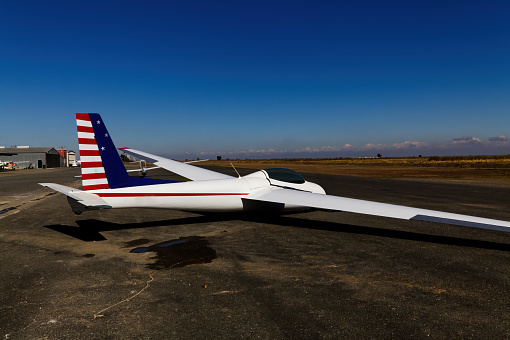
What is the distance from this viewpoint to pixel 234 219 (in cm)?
1073

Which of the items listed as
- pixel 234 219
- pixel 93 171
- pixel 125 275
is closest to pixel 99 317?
pixel 125 275

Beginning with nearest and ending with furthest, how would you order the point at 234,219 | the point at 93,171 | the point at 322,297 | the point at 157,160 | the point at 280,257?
the point at 322,297 < the point at 280,257 < the point at 93,171 < the point at 234,219 < the point at 157,160

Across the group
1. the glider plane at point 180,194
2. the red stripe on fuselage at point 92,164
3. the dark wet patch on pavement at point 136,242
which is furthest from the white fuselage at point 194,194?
the dark wet patch on pavement at point 136,242

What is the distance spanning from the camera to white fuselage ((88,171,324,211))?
8.13m

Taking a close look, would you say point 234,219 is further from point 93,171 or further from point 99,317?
point 99,317

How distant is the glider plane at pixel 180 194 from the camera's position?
721cm

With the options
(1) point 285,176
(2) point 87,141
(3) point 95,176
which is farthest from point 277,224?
(2) point 87,141

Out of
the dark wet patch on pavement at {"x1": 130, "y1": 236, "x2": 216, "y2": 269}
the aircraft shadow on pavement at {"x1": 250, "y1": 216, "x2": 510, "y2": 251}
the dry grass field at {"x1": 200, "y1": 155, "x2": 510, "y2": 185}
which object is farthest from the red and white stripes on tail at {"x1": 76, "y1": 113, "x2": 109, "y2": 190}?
the dry grass field at {"x1": 200, "y1": 155, "x2": 510, "y2": 185}

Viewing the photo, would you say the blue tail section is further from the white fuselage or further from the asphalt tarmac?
the asphalt tarmac

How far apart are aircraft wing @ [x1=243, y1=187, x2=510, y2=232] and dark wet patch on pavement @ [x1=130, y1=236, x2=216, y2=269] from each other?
2.81 m

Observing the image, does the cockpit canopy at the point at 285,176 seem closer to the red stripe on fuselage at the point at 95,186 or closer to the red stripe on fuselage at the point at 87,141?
the red stripe on fuselage at the point at 95,186

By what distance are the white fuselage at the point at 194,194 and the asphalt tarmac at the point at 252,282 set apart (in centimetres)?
86

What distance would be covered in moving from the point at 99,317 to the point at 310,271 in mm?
3729

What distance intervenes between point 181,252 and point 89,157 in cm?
379
